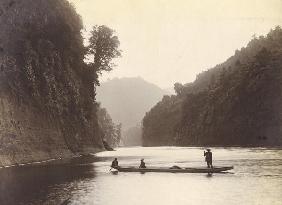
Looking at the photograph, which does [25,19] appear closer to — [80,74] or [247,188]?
[80,74]

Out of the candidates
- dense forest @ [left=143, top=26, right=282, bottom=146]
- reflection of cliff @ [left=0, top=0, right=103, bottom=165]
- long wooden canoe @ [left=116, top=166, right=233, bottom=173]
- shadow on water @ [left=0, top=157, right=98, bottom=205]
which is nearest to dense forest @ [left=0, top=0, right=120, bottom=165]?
reflection of cliff @ [left=0, top=0, right=103, bottom=165]

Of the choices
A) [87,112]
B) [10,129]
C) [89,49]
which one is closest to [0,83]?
[10,129]

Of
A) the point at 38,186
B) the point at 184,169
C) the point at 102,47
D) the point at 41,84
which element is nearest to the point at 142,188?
the point at 38,186

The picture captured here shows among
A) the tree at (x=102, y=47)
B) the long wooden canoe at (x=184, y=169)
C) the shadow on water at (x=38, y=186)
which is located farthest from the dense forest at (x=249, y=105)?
the shadow on water at (x=38, y=186)

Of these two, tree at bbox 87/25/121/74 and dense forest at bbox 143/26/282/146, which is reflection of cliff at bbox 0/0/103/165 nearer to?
tree at bbox 87/25/121/74

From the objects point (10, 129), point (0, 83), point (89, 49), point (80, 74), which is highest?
point (89, 49)

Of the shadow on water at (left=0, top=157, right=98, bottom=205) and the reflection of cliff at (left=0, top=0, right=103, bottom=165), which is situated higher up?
the reflection of cliff at (left=0, top=0, right=103, bottom=165)

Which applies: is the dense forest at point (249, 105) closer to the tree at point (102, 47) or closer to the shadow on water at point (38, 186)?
the tree at point (102, 47)
